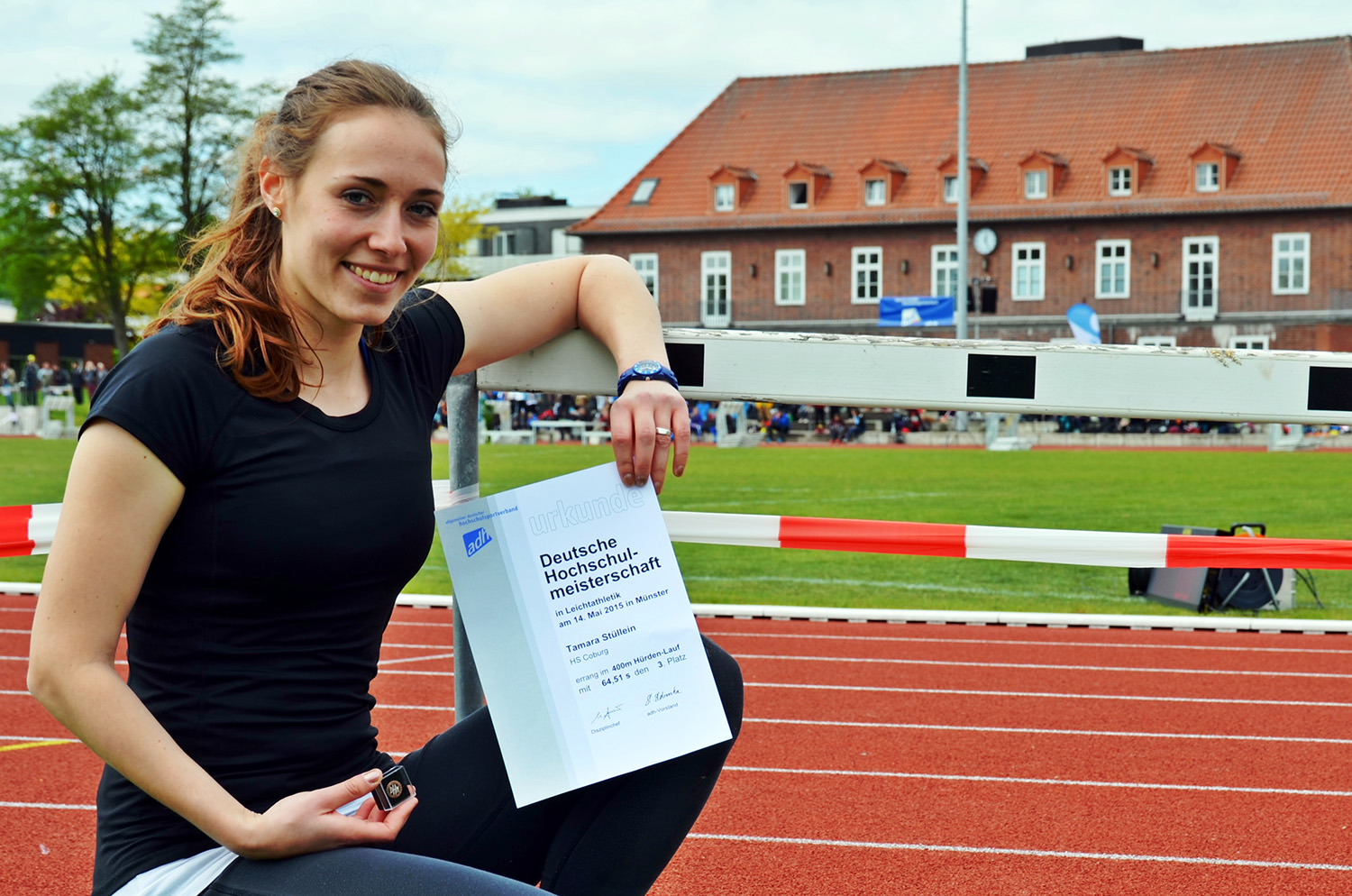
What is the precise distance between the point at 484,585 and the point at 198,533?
1.41 ft

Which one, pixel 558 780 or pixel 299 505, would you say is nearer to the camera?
pixel 299 505

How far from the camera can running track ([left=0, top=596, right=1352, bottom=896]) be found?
12.8 ft

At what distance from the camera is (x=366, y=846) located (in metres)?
1.71

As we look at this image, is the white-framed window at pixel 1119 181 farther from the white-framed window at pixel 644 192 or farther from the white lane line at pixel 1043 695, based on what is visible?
the white lane line at pixel 1043 695

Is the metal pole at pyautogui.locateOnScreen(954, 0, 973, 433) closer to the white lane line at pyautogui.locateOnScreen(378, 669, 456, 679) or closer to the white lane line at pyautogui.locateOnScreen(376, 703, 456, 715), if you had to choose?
the white lane line at pyautogui.locateOnScreen(378, 669, 456, 679)

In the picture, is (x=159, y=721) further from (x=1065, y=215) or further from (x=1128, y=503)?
(x=1065, y=215)

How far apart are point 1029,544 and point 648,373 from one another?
9.18 ft

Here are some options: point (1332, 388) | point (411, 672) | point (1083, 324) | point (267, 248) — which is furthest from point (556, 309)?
point (1083, 324)

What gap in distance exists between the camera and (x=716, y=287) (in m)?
53.0

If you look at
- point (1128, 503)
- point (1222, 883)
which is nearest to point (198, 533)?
point (1222, 883)

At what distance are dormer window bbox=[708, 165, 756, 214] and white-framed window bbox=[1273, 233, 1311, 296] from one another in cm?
1830

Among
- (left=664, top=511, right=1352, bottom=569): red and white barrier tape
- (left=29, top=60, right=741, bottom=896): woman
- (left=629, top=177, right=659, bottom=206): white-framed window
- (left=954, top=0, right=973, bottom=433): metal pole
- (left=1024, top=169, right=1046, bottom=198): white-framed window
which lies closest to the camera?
(left=29, top=60, right=741, bottom=896): woman
